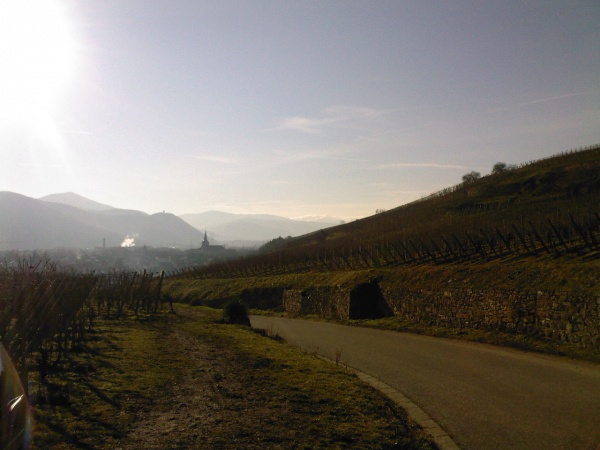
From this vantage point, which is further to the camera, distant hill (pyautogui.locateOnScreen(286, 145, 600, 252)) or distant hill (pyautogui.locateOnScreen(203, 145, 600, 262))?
distant hill (pyautogui.locateOnScreen(286, 145, 600, 252))

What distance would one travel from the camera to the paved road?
21.2 ft

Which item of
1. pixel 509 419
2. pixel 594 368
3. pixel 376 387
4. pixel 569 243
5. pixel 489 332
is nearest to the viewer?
pixel 509 419

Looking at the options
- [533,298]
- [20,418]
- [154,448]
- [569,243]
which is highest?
[569,243]

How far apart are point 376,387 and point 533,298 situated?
7253 millimetres

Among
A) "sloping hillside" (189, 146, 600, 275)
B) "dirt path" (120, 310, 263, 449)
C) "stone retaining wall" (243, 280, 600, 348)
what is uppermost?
"sloping hillside" (189, 146, 600, 275)

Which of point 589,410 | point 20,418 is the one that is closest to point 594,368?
point 589,410

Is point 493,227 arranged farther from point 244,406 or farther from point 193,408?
point 193,408

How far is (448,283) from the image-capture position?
1869 cm

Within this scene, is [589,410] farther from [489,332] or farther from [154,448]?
[489,332]

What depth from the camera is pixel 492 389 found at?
8.88 m

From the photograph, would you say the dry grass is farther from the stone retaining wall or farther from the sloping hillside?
the sloping hillside

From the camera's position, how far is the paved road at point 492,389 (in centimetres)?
645

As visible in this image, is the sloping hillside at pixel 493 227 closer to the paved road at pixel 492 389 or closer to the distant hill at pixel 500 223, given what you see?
the distant hill at pixel 500 223

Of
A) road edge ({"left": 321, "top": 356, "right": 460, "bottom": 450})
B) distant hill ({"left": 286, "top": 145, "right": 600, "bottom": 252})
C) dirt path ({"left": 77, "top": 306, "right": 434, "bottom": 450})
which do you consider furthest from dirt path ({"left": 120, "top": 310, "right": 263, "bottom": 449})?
distant hill ({"left": 286, "top": 145, "right": 600, "bottom": 252})
